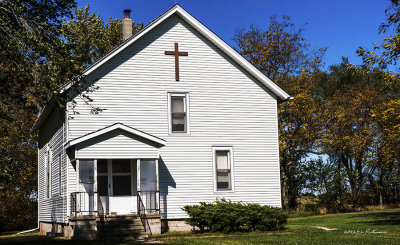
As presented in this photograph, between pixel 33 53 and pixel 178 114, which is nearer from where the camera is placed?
pixel 33 53

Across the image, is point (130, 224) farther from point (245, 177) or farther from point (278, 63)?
point (278, 63)

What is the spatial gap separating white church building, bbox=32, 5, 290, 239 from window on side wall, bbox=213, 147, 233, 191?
0.04m

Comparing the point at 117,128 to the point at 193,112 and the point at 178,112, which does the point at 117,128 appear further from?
the point at 193,112

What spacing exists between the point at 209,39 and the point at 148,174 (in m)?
6.42

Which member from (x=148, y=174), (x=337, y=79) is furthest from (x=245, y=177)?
(x=337, y=79)

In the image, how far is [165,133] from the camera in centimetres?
2075

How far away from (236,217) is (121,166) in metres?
5.38

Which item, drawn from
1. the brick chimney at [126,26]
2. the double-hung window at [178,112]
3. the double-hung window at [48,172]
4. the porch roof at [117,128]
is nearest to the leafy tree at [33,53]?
the porch roof at [117,128]

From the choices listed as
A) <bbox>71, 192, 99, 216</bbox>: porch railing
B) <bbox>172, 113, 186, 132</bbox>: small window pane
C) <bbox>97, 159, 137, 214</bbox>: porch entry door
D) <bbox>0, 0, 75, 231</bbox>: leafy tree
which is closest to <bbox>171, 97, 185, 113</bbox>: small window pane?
<bbox>172, 113, 186, 132</bbox>: small window pane

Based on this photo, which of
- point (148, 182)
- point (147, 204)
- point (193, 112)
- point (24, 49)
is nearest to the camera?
point (24, 49)

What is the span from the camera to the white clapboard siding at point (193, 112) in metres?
20.3

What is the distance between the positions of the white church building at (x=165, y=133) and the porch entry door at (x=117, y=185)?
0.13 feet

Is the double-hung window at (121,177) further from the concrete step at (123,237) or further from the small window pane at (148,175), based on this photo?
the concrete step at (123,237)

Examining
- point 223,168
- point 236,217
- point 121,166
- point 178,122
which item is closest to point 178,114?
point 178,122
